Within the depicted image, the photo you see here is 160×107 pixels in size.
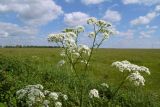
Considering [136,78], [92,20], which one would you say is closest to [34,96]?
[136,78]

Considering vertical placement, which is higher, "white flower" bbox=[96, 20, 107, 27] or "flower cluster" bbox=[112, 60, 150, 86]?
"white flower" bbox=[96, 20, 107, 27]

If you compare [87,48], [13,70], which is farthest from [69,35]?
[13,70]

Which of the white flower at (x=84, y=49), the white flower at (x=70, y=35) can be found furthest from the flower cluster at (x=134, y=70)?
the white flower at (x=70, y=35)

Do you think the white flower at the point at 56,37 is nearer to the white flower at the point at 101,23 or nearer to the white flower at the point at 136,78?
the white flower at the point at 101,23

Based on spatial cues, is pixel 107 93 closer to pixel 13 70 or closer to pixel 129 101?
pixel 129 101

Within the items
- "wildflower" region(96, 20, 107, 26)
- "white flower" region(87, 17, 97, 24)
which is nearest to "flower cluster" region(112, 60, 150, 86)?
"wildflower" region(96, 20, 107, 26)

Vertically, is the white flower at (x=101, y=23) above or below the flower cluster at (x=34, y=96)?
above

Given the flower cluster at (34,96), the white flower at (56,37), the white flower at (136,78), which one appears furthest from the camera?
the white flower at (56,37)

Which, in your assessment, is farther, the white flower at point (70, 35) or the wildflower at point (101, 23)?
the wildflower at point (101, 23)

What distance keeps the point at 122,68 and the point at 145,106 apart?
12253 mm

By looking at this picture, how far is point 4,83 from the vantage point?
61.9 ft

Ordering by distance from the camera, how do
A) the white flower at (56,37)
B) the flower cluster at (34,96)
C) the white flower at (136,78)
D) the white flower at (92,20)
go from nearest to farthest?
the white flower at (136,78)
the flower cluster at (34,96)
the white flower at (56,37)
the white flower at (92,20)

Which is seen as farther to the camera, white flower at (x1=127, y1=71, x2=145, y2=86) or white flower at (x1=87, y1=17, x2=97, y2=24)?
white flower at (x1=87, y1=17, x2=97, y2=24)

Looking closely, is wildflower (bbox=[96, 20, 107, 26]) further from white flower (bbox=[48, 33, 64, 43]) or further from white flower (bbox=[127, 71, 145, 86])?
white flower (bbox=[127, 71, 145, 86])
